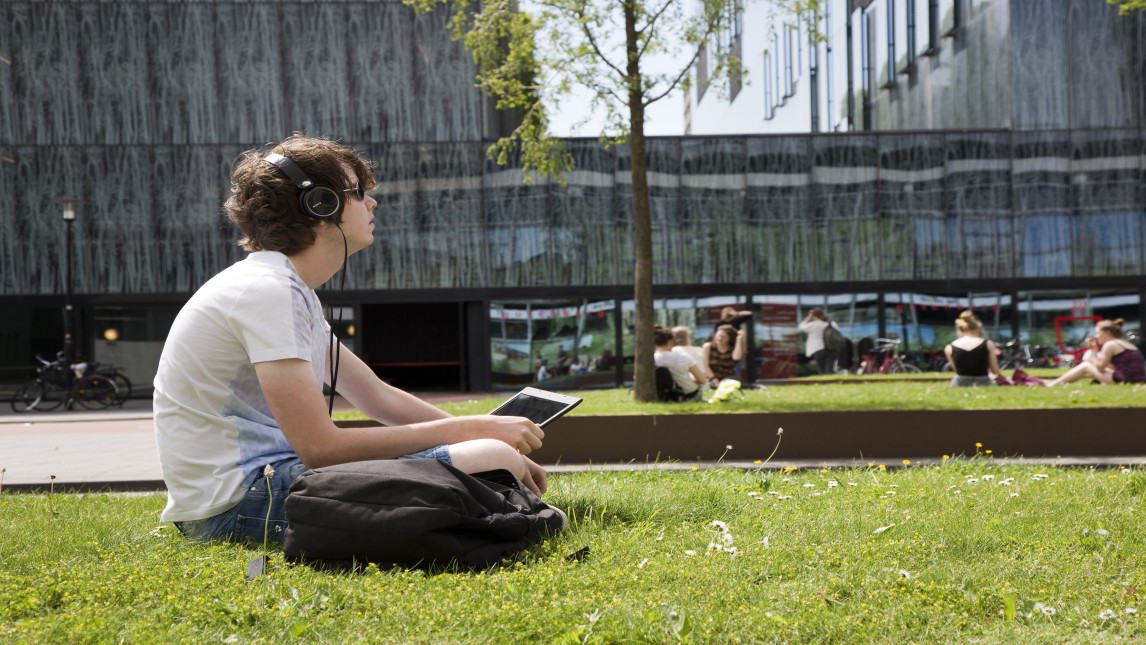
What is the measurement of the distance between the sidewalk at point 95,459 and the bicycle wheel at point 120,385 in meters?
2.34

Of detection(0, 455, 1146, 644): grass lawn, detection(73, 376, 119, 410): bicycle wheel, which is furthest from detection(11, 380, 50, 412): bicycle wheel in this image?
detection(0, 455, 1146, 644): grass lawn

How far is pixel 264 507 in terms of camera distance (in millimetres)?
3490

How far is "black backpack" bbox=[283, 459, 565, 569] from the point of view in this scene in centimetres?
315

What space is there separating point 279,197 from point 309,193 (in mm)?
117

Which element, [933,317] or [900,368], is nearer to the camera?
[900,368]

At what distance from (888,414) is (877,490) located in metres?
4.81

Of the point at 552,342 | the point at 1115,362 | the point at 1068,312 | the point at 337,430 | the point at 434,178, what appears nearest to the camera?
the point at 337,430

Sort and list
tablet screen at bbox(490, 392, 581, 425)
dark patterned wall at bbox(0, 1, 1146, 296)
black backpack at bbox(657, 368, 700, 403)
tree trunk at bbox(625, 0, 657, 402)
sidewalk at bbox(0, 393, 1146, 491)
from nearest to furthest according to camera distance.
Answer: tablet screen at bbox(490, 392, 581, 425)
sidewalk at bbox(0, 393, 1146, 491)
tree trunk at bbox(625, 0, 657, 402)
black backpack at bbox(657, 368, 700, 403)
dark patterned wall at bbox(0, 1, 1146, 296)

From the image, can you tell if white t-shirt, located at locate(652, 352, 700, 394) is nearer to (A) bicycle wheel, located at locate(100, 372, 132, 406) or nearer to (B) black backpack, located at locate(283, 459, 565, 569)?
(B) black backpack, located at locate(283, 459, 565, 569)

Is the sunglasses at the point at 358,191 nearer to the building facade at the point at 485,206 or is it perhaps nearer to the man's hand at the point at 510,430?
the man's hand at the point at 510,430

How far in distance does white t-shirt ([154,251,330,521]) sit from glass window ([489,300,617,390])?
20.1m

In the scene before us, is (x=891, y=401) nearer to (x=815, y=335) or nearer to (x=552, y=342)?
(x=815, y=335)

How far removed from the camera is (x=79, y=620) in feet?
9.01

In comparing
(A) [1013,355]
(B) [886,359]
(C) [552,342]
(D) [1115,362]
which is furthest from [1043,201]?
(C) [552,342]
